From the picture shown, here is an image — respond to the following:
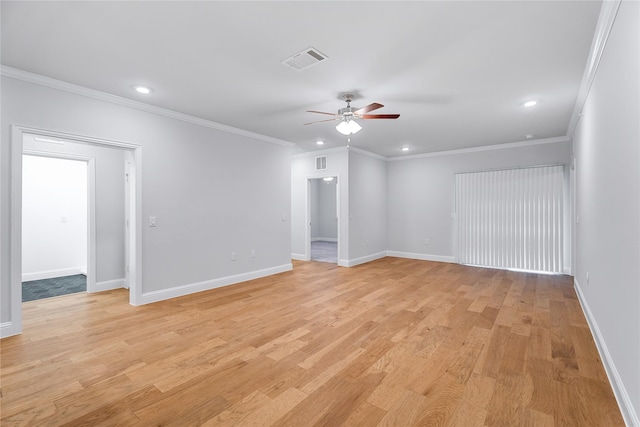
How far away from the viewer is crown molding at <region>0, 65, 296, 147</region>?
9.75 feet

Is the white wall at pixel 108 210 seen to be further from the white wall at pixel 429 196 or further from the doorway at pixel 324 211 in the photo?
the doorway at pixel 324 211

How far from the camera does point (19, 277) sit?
119 inches

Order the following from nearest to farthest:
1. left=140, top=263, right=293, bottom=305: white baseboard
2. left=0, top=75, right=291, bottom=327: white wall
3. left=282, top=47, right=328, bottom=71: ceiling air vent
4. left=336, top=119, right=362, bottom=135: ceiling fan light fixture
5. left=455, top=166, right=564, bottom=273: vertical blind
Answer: left=282, top=47, right=328, bottom=71: ceiling air vent → left=0, top=75, right=291, bottom=327: white wall → left=336, top=119, right=362, bottom=135: ceiling fan light fixture → left=140, top=263, right=293, bottom=305: white baseboard → left=455, top=166, right=564, bottom=273: vertical blind

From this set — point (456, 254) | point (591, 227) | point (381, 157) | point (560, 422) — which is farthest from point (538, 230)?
point (560, 422)

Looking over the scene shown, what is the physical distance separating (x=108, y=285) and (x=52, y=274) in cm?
179

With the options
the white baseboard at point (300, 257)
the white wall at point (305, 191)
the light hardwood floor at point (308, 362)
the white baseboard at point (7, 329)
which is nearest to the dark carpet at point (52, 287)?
the light hardwood floor at point (308, 362)

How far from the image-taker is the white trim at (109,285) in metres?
4.61

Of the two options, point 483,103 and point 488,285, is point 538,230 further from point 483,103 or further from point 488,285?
point 483,103

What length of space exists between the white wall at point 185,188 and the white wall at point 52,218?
307cm

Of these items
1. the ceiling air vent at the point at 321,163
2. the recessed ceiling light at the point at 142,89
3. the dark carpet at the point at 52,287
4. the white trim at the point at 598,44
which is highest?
the recessed ceiling light at the point at 142,89

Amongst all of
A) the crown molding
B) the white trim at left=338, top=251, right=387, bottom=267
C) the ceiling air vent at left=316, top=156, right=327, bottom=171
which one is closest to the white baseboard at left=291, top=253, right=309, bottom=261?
the white trim at left=338, top=251, right=387, bottom=267

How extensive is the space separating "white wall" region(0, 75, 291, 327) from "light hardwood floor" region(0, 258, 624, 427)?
64 centimetres

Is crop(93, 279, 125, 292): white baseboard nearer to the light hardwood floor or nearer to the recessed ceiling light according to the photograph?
the light hardwood floor

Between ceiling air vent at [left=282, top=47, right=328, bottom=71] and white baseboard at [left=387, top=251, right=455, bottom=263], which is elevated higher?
ceiling air vent at [left=282, top=47, right=328, bottom=71]
